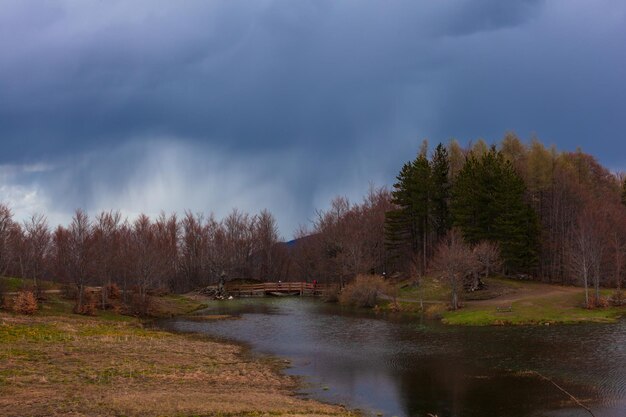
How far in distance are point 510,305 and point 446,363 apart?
25.6 meters

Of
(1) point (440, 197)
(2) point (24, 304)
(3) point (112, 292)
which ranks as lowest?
(3) point (112, 292)

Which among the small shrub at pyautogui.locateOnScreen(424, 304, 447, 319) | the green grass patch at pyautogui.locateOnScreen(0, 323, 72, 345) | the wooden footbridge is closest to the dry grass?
the green grass patch at pyautogui.locateOnScreen(0, 323, 72, 345)

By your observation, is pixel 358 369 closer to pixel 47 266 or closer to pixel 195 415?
pixel 195 415

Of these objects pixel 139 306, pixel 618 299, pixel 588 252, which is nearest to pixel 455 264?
pixel 588 252

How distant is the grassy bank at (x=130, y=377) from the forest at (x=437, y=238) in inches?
852

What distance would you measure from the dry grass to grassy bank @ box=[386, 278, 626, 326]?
25842mm

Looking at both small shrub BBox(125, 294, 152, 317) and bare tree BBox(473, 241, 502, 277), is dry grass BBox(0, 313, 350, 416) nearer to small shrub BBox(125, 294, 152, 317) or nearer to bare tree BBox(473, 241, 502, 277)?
small shrub BBox(125, 294, 152, 317)

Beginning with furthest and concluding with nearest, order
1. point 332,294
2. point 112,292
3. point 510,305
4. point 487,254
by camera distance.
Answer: point 332,294, point 112,292, point 487,254, point 510,305

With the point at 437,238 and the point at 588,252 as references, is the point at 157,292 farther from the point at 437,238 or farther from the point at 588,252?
the point at 588,252

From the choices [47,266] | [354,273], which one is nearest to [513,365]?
[354,273]

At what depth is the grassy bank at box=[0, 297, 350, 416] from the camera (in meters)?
18.5

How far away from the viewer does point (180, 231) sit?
127000mm

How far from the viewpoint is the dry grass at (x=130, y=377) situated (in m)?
18.5

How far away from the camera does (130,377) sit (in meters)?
24.6
